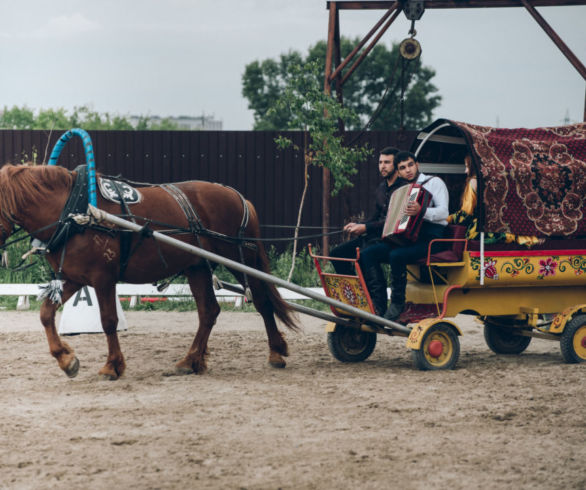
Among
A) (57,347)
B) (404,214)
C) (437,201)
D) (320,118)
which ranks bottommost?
(57,347)

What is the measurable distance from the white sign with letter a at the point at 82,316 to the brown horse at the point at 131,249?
2.38m

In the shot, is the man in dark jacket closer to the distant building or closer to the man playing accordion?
the man playing accordion

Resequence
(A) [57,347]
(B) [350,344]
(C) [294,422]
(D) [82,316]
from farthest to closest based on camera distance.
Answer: (D) [82,316] → (B) [350,344] → (A) [57,347] → (C) [294,422]

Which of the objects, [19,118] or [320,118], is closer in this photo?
[320,118]

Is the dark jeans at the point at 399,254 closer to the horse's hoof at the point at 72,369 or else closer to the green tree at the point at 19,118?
the horse's hoof at the point at 72,369

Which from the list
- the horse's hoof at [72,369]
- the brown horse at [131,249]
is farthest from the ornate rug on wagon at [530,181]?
the horse's hoof at [72,369]

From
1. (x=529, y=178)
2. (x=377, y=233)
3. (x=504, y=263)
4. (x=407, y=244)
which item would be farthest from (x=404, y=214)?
(x=529, y=178)

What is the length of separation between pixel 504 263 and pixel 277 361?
2.16m

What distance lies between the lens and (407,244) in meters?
7.17

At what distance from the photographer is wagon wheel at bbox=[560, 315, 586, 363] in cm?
743

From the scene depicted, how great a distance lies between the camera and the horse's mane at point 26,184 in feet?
21.6

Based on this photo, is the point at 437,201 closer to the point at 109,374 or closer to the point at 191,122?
the point at 109,374

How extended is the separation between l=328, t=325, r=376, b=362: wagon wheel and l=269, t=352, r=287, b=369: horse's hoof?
54 centimetres

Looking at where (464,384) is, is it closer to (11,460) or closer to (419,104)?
(11,460)
